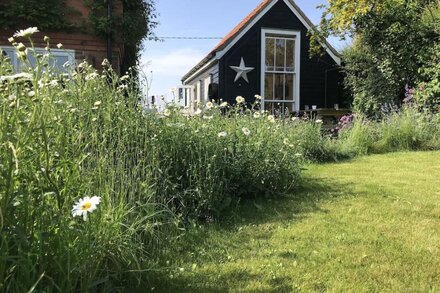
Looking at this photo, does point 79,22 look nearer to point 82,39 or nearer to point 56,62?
point 82,39

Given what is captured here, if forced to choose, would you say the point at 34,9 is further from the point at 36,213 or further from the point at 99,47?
the point at 36,213

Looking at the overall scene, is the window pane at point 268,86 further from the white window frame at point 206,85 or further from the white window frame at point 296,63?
the white window frame at point 206,85

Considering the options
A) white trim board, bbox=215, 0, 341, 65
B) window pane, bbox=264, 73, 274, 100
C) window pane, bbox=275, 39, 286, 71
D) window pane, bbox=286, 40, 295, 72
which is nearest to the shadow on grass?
white trim board, bbox=215, 0, 341, 65

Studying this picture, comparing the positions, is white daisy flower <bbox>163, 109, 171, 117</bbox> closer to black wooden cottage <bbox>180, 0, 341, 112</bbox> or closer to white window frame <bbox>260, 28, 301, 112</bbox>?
black wooden cottage <bbox>180, 0, 341, 112</bbox>

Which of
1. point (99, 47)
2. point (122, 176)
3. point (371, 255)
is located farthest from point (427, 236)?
point (99, 47)

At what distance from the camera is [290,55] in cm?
1483

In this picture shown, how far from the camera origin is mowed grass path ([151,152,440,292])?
2.54 meters

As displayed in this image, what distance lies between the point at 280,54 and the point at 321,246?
40.3 feet

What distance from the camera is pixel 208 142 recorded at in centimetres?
407

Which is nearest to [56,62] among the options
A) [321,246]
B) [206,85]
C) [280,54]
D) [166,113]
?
[166,113]

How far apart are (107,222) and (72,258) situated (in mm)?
342

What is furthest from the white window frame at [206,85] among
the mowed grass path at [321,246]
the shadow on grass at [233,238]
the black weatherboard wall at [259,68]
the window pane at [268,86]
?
the mowed grass path at [321,246]

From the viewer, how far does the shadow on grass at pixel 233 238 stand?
252 cm

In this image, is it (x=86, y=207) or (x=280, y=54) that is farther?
(x=280, y=54)
